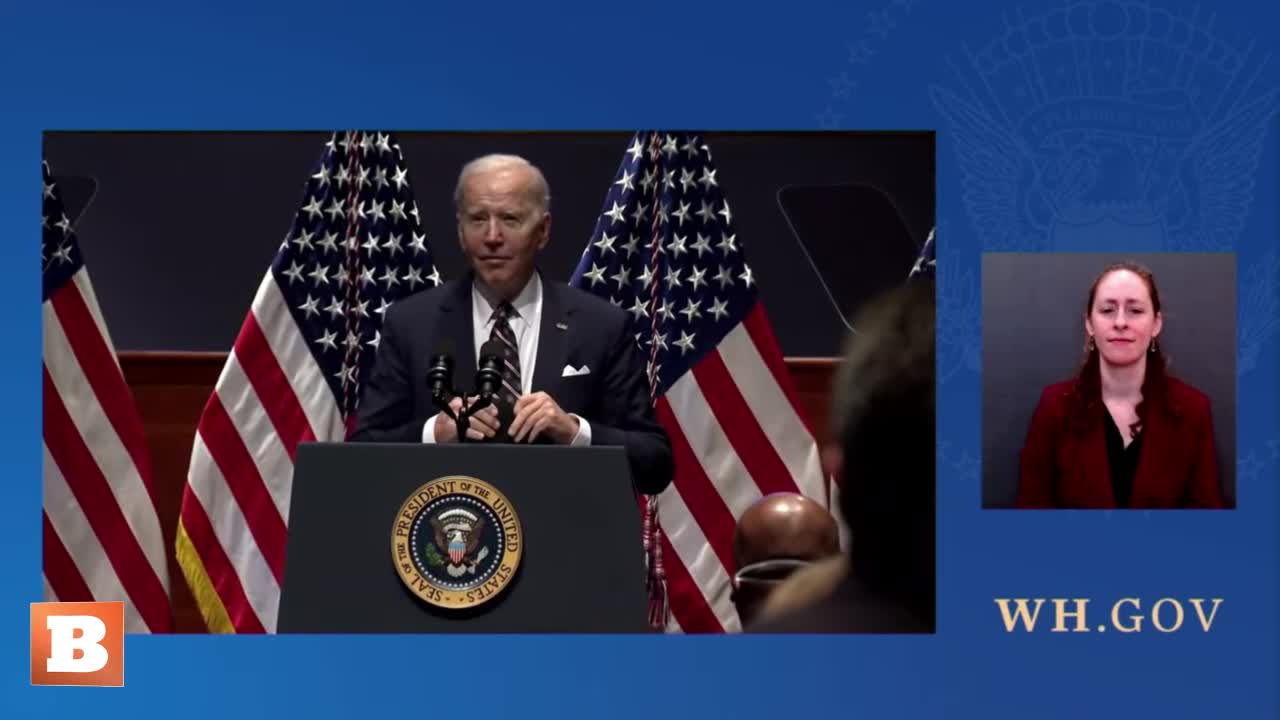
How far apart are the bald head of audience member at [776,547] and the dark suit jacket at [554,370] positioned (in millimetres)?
372

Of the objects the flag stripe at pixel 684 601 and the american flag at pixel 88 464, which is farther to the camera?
the flag stripe at pixel 684 601

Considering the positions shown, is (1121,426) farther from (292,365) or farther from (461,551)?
(292,365)

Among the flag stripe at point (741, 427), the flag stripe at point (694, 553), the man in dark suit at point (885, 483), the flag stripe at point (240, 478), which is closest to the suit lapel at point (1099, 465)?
the man in dark suit at point (885, 483)

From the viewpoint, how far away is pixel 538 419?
4.57 meters

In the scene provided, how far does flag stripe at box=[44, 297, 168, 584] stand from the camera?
5.31 meters

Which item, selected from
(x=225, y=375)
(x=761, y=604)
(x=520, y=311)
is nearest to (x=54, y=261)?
(x=225, y=375)

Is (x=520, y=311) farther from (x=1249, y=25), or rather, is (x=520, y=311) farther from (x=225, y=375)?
(x=1249, y=25)

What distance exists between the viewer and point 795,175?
5.27m

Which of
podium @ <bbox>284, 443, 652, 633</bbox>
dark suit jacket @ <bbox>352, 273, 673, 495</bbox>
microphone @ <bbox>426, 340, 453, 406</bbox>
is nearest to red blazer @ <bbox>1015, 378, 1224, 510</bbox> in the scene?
dark suit jacket @ <bbox>352, 273, 673, 495</bbox>

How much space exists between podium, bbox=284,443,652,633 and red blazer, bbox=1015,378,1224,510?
1.32 m

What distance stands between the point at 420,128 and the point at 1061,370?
1897 mm

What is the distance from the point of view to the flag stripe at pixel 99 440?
17.4 ft

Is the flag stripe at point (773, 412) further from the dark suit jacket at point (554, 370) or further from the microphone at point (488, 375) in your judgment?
the microphone at point (488, 375)

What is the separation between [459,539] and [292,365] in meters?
1.14
